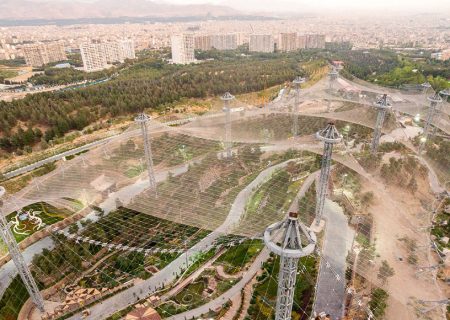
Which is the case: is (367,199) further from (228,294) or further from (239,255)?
(228,294)

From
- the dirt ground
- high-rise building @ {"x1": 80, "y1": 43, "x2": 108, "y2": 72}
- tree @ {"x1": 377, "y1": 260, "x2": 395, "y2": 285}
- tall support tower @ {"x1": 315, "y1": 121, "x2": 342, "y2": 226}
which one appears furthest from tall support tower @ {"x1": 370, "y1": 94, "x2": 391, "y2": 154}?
high-rise building @ {"x1": 80, "y1": 43, "x2": 108, "y2": 72}

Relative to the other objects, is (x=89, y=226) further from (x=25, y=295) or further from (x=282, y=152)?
(x=282, y=152)

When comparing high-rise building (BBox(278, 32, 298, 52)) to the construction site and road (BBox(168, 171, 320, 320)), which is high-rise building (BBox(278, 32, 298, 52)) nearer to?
the construction site

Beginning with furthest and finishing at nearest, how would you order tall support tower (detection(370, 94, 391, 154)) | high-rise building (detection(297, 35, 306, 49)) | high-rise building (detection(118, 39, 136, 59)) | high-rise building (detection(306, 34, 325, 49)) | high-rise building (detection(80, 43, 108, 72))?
high-rise building (detection(306, 34, 325, 49)) < high-rise building (detection(297, 35, 306, 49)) < high-rise building (detection(118, 39, 136, 59)) < high-rise building (detection(80, 43, 108, 72)) < tall support tower (detection(370, 94, 391, 154))

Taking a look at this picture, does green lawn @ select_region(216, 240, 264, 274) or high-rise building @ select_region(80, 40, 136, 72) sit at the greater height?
high-rise building @ select_region(80, 40, 136, 72)

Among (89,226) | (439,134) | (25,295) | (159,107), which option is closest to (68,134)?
(159,107)

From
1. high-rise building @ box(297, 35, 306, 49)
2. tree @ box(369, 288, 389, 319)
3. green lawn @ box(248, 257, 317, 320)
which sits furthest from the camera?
high-rise building @ box(297, 35, 306, 49)

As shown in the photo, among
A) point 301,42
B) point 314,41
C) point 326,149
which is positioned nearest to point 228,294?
Result: point 326,149
